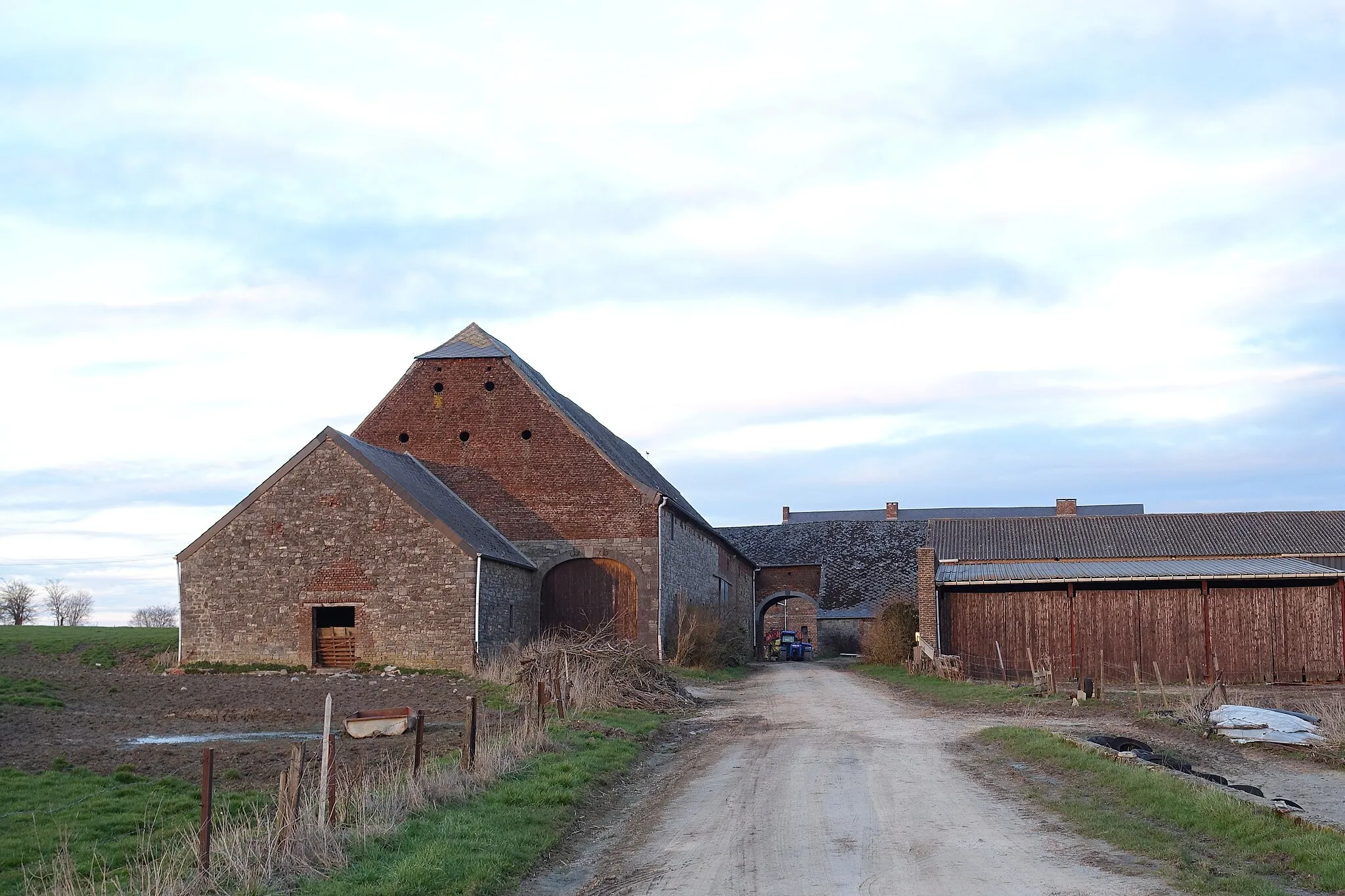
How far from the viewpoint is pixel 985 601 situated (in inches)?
1220

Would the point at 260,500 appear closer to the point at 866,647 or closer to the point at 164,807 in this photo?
the point at 164,807

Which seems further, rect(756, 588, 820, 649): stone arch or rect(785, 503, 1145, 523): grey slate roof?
rect(785, 503, 1145, 523): grey slate roof

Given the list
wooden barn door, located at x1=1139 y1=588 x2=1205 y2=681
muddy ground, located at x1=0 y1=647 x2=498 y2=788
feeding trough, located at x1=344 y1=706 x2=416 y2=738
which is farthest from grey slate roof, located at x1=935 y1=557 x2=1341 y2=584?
feeding trough, located at x1=344 y1=706 x2=416 y2=738

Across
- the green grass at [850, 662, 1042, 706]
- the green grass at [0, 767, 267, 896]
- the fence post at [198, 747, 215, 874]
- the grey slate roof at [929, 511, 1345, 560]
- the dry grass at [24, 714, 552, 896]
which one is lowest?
the green grass at [850, 662, 1042, 706]

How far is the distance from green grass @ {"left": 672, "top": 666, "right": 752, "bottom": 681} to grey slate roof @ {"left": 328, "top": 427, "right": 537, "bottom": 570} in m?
5.42

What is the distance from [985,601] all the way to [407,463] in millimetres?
17072

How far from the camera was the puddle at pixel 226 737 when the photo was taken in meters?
16.8

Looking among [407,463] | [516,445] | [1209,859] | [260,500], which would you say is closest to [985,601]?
[516,445]

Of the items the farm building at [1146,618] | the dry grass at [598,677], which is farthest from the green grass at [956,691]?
the dry grass at [598,677]

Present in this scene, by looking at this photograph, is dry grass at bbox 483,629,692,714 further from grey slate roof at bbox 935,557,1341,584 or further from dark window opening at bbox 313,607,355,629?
grey slate roof at bbox 935,557,1341,584

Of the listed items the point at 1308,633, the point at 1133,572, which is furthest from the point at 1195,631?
the point at 1308,633

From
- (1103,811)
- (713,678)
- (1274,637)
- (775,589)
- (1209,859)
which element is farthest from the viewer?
(775,589)

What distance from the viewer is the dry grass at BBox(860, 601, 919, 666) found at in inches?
1469

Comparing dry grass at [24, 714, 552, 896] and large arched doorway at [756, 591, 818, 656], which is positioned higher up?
dry grass at [24, 714, 552, 896]
